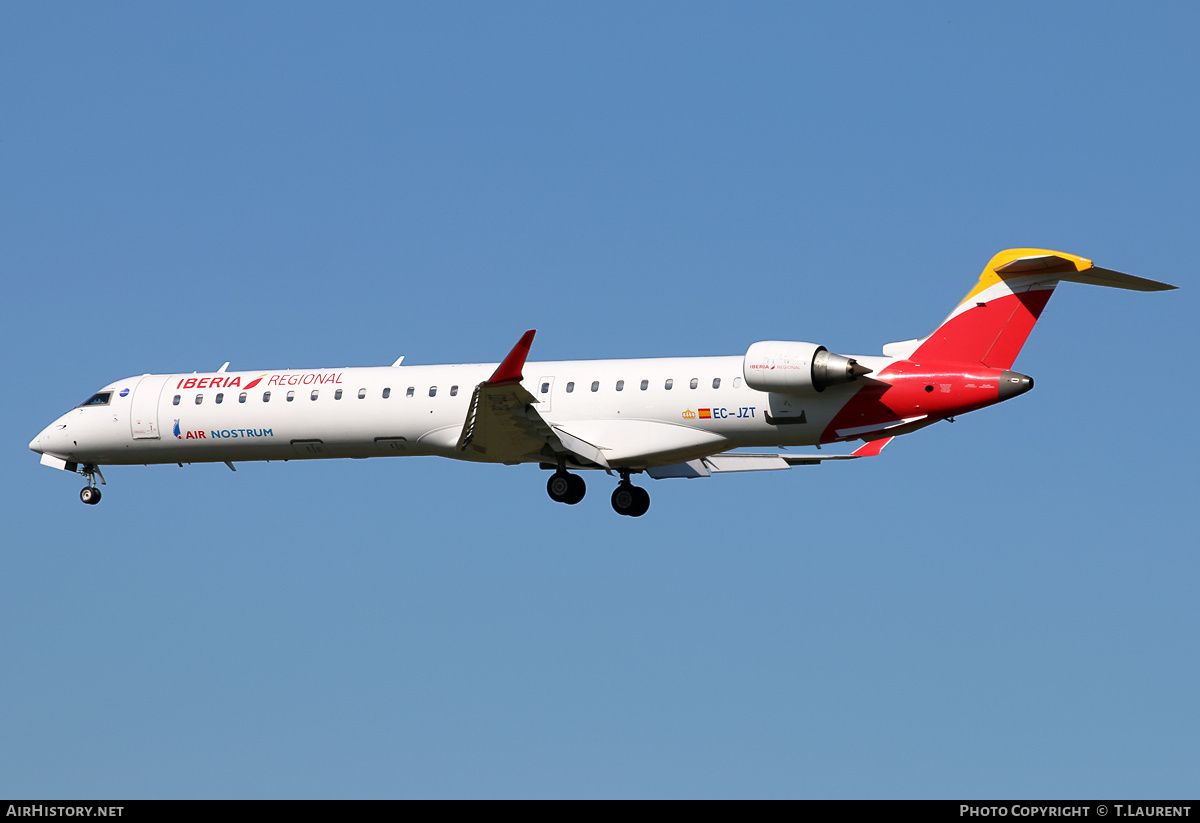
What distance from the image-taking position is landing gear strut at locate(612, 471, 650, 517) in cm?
2991

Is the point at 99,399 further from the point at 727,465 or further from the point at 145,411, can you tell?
the point at 727,465

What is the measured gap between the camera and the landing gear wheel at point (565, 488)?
29203 mm

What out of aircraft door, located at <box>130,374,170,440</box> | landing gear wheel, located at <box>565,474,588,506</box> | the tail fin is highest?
aircraft door, located at <box>130,374,170,440</box>

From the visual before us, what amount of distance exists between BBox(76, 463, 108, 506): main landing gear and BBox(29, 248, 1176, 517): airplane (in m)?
0.02

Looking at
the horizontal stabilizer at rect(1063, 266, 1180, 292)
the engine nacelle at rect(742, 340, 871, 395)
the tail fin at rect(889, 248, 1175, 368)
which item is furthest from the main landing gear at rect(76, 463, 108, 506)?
the horizontal stabilizer at rect(1063, 266, 1180, 292)

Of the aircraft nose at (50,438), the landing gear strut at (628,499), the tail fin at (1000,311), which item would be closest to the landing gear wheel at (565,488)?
the landing gear strut at (628,499)

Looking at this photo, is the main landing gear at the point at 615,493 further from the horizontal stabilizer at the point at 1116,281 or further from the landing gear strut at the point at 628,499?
the horizontal stabilizer at the point at 1116,281

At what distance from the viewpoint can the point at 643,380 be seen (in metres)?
28.3

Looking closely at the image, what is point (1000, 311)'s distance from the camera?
86.6 ft

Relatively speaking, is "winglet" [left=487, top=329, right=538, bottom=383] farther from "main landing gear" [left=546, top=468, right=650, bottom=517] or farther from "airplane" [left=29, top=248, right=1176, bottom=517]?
"main landing gear" [left=546, top=468, right=650, bottom=517]
